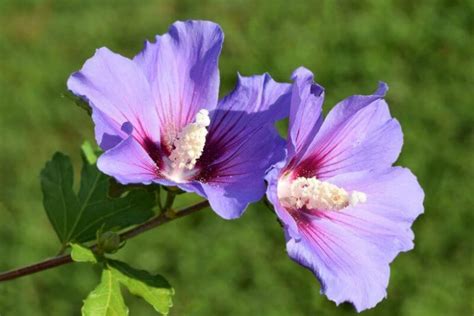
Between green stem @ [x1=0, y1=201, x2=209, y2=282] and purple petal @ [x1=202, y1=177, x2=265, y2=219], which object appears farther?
green stem @ [x1=0, y1=201, x2=209, y2=282]

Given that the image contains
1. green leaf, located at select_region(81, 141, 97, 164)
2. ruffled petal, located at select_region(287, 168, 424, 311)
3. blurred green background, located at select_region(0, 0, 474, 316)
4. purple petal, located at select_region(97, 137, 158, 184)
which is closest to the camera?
purple petal, located at select_region(97, 137, 158, 184)

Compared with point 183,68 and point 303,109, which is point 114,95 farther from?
point 303,109

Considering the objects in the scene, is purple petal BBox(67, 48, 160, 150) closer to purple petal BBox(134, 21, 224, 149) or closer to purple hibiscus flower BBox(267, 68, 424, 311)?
purple petal BBox(134, 21, 224, 149)

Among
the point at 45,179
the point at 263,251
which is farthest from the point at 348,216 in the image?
the point at 263,251

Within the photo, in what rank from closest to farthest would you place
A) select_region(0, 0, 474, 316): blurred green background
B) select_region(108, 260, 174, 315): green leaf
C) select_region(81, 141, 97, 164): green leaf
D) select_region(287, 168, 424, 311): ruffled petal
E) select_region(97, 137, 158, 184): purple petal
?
select_region(97, 137, 158, 184): purple petal → select_region(287, 168, 424, 311): ruffled petal → select_region(108, 260, 174, 315): green leaf → select_region(81, 141, 97, 164): green leaf → select_region(0, 0, 474, 316): blurred green background

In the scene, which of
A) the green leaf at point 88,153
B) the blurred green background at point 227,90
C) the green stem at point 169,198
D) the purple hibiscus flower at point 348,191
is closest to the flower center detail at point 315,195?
the purple hibiscus flower at point 348,191

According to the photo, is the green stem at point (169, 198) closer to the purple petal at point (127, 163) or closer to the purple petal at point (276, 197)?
the purple petal at point (127, 163)

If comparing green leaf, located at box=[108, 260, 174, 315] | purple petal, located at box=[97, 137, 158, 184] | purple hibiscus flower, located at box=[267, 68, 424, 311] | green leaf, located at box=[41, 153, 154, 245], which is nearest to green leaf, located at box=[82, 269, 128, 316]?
green leaf, located at box=[108, 260, 174, 315]
